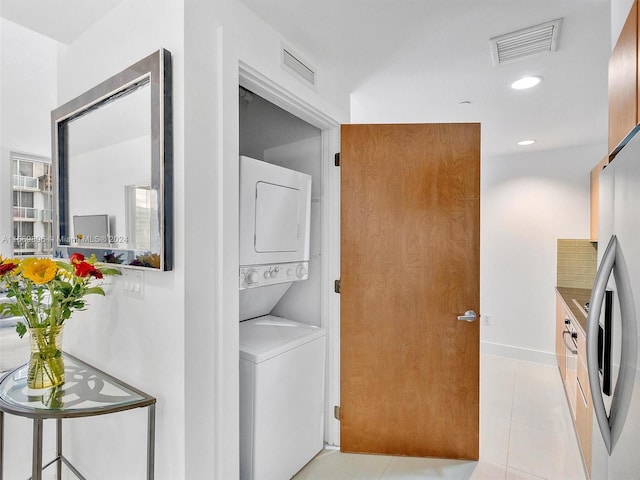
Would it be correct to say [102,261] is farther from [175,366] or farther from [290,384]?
[290,384]

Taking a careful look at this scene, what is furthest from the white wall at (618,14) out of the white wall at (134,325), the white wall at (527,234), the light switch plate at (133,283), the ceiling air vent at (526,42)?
the white wall at (527,234)

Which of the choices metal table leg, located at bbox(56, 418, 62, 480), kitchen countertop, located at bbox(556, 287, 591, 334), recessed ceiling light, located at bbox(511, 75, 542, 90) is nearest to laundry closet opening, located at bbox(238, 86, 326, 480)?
metal table leg, located at bbox(56, 418, 62, 480)

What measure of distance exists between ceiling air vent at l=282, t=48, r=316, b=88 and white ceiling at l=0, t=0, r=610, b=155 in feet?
0.18

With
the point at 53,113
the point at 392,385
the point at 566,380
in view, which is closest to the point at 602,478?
the point at 392,385

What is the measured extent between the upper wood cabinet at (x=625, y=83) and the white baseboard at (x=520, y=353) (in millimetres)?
3441

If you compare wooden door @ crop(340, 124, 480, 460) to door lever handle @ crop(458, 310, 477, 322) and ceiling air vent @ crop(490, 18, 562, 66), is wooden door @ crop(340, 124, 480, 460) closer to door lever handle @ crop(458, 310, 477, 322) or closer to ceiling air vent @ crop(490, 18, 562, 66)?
door lever handle @ crop(458, 310, 477, 322)

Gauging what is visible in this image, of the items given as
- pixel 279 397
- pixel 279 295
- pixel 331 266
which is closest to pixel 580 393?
pixel 331 266

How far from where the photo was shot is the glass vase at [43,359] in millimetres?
1354

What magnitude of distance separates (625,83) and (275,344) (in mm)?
1699

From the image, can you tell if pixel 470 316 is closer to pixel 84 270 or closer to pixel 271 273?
pixel 271 273

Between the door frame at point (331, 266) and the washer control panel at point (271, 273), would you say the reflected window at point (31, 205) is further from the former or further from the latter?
the door frame at point (331, 266)

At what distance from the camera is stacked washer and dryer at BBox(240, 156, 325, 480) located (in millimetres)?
1720

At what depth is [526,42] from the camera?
1742 mm

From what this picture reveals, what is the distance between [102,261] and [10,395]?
56 centimetres
